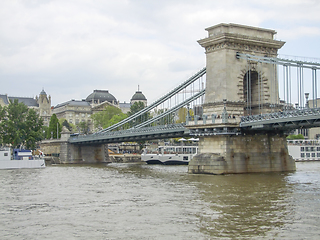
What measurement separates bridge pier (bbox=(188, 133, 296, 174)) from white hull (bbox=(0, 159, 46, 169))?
22625mm

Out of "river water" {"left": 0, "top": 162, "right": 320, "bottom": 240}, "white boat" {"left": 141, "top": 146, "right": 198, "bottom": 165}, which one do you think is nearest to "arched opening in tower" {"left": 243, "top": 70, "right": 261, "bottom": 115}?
"river water" {"left": 0, "top": 162, "right": 320, "bottom": 240}

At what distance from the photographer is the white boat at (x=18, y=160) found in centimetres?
5281

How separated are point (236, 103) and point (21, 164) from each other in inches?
1063

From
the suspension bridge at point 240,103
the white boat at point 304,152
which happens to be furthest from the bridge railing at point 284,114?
the white boat at point 304,152

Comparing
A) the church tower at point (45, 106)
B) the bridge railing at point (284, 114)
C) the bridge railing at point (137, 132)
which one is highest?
the church tower at point (45, 106)

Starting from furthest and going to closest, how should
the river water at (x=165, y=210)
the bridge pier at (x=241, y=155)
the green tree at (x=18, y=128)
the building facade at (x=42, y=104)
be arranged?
the building facade at (x=42, y=104)
the green tree at (x=18, y=128)
the bridge pier at (x=241, y=155)
the river water at (x=165, y=210)

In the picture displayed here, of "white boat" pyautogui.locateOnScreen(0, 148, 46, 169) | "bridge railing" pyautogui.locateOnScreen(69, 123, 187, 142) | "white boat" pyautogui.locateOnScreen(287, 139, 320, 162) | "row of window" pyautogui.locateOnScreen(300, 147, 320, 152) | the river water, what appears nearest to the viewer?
the river water

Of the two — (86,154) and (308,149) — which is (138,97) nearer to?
(86,154)

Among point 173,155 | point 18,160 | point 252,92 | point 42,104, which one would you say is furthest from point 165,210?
point 42,104

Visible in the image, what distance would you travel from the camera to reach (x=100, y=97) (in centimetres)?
16338

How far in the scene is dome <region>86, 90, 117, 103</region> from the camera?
162 m

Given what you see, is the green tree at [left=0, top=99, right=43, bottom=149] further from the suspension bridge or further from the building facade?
the building facade

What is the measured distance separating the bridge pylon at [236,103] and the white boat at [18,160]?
74.4ft

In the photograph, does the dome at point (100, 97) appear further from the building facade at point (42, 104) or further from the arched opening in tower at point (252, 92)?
the arched opening in tower at point (252, 92)
